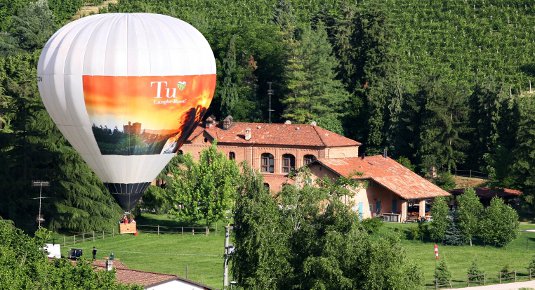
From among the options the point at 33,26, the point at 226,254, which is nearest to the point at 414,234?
the point at 226,254

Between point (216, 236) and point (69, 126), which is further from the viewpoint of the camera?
point (216, 236)

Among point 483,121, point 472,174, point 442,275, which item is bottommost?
point 442,275

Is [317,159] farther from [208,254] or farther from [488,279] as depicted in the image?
[488,279]

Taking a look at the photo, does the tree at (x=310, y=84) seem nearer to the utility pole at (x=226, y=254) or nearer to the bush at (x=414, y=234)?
the bush at (x=414, y=234)

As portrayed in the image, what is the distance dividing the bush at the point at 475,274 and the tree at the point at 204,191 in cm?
1485

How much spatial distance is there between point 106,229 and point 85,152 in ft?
36.3

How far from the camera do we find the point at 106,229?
84.6m

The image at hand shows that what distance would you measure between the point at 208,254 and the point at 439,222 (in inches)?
475

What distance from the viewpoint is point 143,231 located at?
86312 mm

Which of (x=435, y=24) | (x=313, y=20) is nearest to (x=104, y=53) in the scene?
(x=313, y=20)

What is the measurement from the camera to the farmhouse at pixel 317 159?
9212 centimetres

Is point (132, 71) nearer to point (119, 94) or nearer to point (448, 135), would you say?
point (119, 94)

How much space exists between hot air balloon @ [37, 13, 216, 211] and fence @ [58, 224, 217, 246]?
32.3ft

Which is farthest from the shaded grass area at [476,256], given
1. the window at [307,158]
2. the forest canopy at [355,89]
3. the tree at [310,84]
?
the tree at [310,84]
